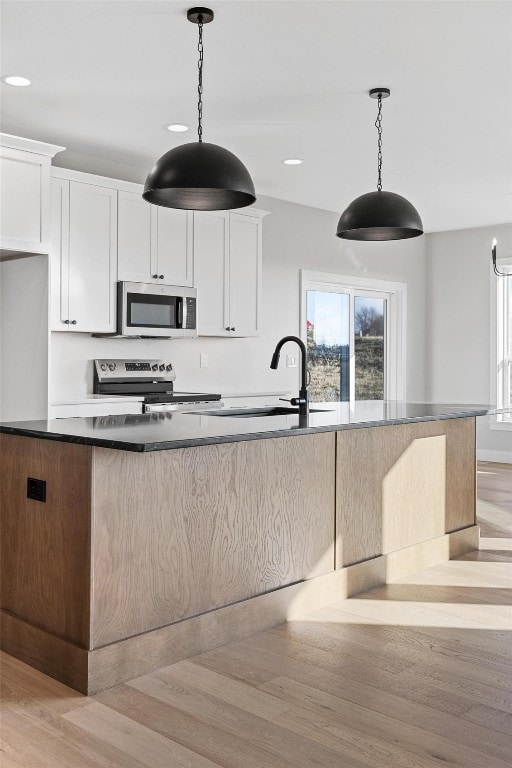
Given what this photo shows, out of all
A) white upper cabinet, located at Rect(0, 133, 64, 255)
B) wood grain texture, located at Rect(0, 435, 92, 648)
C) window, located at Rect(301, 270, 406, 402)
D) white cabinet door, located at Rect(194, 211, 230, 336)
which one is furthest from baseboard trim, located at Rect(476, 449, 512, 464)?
wood grain texture, located at Rect(0, 435, 92, 648)

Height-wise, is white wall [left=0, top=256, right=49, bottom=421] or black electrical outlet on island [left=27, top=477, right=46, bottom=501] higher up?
white wall [left=0, top=256, right=49, bottom=421]

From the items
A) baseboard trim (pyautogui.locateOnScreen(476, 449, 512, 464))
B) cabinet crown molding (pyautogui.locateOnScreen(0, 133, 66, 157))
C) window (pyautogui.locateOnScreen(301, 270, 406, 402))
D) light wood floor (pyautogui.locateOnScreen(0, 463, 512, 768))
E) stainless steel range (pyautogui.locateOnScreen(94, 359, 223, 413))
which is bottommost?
light wood floor (pyautogui.locateOnScreen(0, 463, 512, 768))

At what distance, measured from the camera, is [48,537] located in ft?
8.95

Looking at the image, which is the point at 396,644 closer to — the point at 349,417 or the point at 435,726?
the point at 435,726

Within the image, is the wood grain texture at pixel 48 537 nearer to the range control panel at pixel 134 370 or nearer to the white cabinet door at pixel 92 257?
the white cabinet door at pixel 92 257

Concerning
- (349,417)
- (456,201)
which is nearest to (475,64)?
(349,417)

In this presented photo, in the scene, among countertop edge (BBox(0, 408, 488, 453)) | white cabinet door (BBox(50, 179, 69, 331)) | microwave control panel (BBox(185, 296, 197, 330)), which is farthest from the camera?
microwave control panel (BBox(185, 296, 197, 330))

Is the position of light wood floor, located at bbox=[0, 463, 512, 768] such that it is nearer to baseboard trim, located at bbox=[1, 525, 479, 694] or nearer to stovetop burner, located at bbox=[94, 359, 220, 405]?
baseboard trim, located at bbox=[1, 525, 479, 694]

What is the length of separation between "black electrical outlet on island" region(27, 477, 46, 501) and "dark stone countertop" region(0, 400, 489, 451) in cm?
17

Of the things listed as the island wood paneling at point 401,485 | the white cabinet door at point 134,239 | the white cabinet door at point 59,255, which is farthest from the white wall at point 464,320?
the white cabinet door at point 59,255

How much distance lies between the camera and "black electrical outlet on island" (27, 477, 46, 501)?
2756 millimetres

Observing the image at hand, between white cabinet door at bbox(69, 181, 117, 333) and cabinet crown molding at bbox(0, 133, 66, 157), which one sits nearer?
cabinet crown molding at bbox(0, 133, 66, 157)

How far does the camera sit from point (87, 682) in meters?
2.48

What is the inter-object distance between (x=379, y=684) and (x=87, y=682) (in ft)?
3.22
